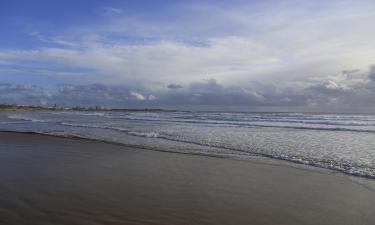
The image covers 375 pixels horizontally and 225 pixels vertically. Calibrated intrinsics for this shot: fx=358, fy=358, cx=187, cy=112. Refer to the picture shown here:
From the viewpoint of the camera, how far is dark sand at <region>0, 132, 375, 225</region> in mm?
5227

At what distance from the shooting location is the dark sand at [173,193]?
5227 millimetres

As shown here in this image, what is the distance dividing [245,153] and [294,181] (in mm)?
4623

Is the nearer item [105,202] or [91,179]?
[105,202]

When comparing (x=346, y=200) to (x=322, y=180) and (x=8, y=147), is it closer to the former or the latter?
(x=322, y=180)

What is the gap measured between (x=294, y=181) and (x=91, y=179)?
4449 mm

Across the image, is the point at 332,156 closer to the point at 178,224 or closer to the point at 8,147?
the point at 178,224

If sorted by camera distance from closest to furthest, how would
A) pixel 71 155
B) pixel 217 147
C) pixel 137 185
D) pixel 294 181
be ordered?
pixel 137 185
pixel 294 181
pixel 71 155
pixel 217 147

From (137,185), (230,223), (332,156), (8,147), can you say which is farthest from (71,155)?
(332,156)

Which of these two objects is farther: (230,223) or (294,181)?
(294,181)

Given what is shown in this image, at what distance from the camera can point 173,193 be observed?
6.65m

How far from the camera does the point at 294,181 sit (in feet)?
26.1

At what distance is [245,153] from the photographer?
12578 millimetres

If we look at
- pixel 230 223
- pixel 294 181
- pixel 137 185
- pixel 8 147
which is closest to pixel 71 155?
pixel 8 147

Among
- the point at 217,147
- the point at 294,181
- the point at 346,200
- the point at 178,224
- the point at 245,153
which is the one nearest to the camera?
the point at 178,224
